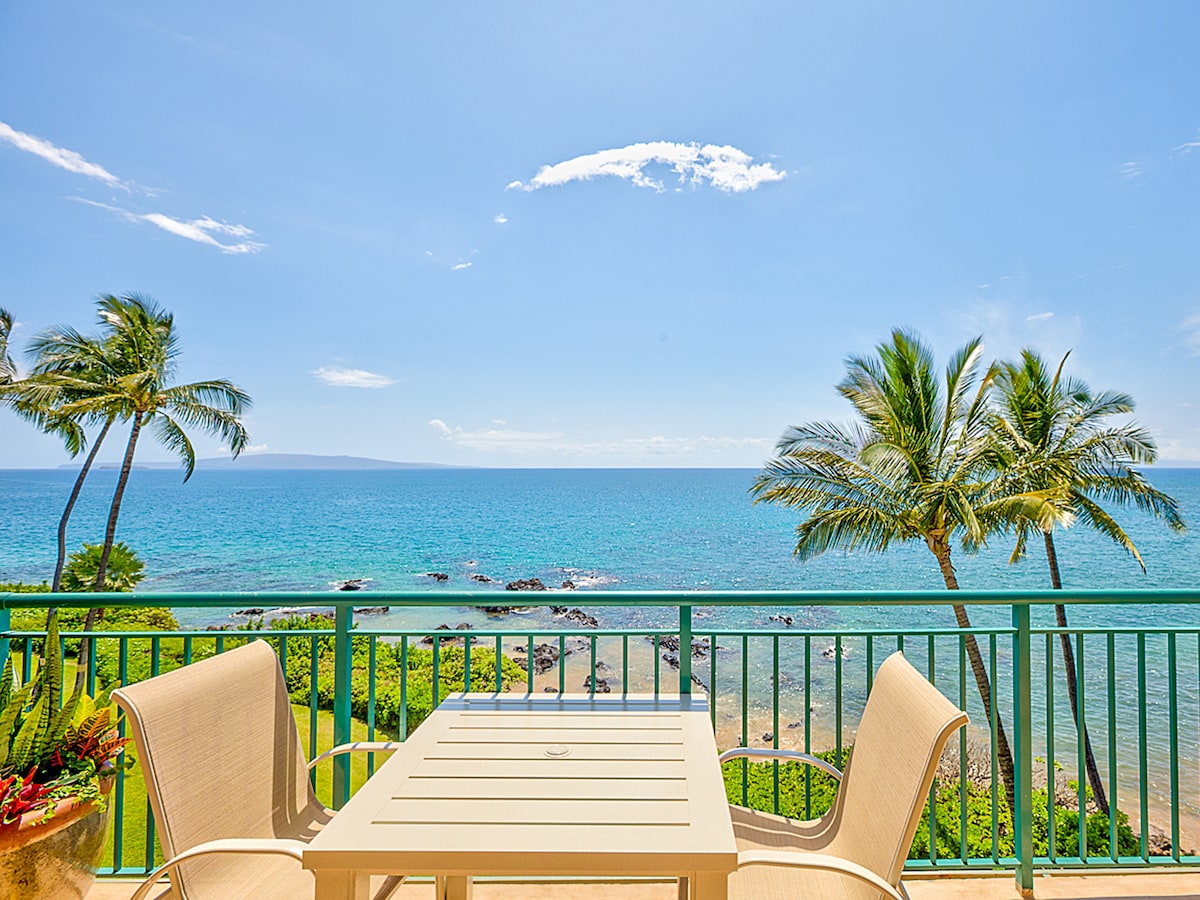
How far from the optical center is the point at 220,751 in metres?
1.85

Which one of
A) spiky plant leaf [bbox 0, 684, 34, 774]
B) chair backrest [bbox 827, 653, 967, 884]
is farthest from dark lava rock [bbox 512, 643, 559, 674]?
chair backrest [bbox 827, 653, 967, 884]

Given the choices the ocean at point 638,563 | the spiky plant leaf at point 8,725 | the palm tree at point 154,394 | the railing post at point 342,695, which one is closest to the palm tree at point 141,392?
the palm tree at point 154,394

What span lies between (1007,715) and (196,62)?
20.2m

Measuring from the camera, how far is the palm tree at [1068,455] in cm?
1139

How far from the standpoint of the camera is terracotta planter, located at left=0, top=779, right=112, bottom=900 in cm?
181

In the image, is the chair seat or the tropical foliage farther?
the tropical foliage

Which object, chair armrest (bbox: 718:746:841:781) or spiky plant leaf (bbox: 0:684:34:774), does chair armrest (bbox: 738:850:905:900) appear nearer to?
chair armrest (bbox: 718:746:841:781)

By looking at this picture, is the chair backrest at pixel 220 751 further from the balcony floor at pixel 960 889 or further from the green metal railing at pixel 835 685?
the balcony floor at pixel 960 889

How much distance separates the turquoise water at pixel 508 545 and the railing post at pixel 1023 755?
23481mm

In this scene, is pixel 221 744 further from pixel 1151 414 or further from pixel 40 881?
pixel 1151 414

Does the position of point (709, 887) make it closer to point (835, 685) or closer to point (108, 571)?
point (835, 685)

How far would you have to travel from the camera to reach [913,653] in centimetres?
1944

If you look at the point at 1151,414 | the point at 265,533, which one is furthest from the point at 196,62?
the point at 1151,414

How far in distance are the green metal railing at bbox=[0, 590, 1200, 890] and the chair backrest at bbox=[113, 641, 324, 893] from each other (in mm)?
305
